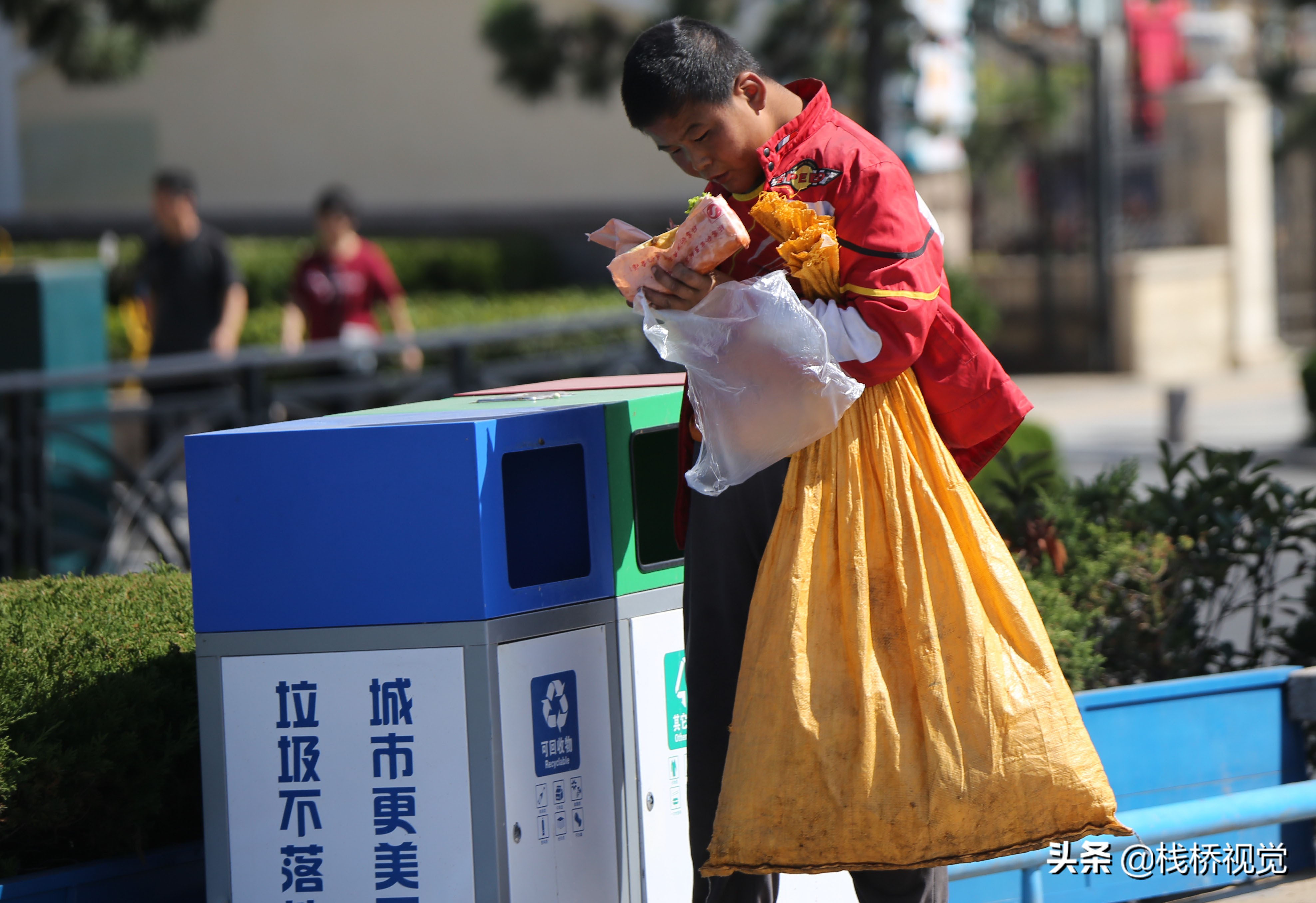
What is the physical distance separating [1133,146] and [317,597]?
17.2 meters

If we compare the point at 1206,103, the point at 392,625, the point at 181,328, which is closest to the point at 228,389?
the point at 181,328

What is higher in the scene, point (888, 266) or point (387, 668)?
point (888, 266)

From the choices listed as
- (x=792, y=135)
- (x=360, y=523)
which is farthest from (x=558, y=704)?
(x=792, y=135)

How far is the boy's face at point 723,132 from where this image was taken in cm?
251

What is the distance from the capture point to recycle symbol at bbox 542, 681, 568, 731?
109 inches

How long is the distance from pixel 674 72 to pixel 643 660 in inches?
41.3

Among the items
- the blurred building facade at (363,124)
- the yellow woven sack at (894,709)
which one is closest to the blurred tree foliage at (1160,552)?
the yellow woven sack at (894,709)

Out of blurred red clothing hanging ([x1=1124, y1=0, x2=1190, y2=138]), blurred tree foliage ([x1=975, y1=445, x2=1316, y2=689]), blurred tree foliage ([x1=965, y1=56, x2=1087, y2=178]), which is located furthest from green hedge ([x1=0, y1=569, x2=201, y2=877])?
blurred red clothing hanging ([x1=1124, y1=0, x2=1190, y2=138])

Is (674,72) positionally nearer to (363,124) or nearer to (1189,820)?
(1189,820)

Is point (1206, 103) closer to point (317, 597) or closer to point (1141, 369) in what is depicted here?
point (1141, 369)

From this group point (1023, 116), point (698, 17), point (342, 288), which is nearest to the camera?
point (342, 288)

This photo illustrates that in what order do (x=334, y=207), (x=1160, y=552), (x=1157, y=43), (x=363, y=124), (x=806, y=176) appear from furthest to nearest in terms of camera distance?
(x=1157, y=43), (x=363, y=124), (x=334, y=207), (x=1160, y=552), (x=806, y=176)

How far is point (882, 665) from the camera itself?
95.2 inches

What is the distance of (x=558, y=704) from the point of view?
110 inches
